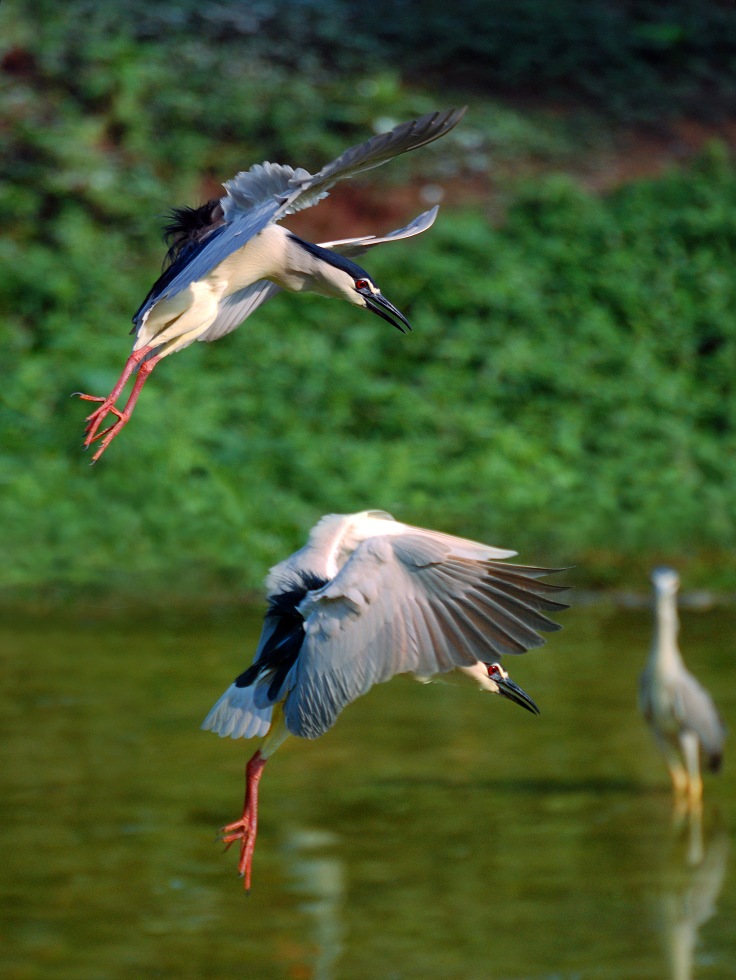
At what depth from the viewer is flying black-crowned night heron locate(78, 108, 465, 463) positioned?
8.83 feet

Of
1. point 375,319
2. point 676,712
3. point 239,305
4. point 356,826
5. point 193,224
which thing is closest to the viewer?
point 193,224

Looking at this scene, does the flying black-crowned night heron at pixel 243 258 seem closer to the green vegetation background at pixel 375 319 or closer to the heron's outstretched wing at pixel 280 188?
the heron's outstretched wing at pixel 280 188

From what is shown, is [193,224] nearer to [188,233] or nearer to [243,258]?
[188,233]

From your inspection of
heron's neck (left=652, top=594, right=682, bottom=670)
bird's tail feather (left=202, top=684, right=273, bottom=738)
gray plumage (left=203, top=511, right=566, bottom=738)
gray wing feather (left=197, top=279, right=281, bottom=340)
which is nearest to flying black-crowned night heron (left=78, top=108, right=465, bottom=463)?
gray wing feather (left=197, top=279, right=281, bottom=340)

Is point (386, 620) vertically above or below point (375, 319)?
below

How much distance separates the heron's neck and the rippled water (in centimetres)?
70

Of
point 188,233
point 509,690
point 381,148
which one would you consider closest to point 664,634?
point 509,690

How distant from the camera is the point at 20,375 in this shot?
11.3 m

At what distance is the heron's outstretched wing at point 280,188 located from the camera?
2650 millimetres

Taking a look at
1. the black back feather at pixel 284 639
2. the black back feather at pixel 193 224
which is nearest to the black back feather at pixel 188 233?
the black back feather at pixel 193 224

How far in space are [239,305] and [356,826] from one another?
4817mm

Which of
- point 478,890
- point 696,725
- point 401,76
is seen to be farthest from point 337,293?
point 401,76

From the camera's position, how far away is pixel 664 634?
8086mm

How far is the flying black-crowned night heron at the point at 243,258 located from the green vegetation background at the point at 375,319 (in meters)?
6.94
